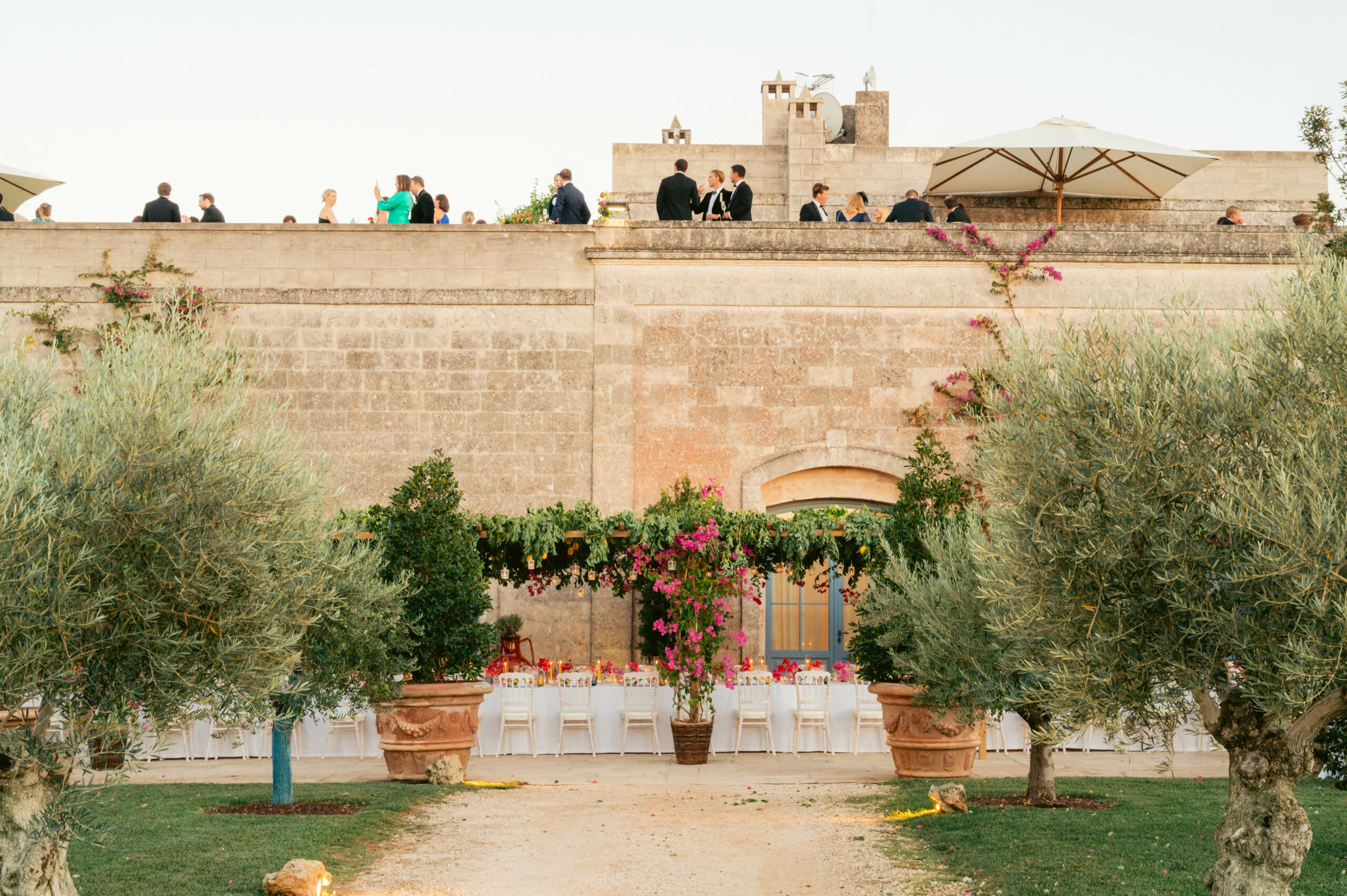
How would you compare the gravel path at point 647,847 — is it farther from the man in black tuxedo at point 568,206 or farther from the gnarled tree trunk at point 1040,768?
the man in black tuxedo at point 568,206

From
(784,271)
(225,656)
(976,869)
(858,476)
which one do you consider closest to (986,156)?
(784,271)

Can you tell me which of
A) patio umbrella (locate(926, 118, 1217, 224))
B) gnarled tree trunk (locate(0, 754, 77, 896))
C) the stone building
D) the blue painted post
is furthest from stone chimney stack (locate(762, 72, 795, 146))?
gnarled tree trunk (locate(0, 754, 77, 896))

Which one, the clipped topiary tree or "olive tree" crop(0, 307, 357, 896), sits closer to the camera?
"olive tree" crop(0, 307, 357, 896)

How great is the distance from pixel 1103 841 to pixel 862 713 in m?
4.96

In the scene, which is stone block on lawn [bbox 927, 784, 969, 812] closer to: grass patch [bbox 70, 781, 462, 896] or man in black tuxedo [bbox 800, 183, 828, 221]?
grass patch [bbox 70, 781, 462, 896]

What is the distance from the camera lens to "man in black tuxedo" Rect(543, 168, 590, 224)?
578 inches

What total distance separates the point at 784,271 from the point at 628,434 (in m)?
2.67

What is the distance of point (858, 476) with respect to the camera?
14.5 meters

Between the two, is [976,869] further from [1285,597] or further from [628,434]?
[628,434]

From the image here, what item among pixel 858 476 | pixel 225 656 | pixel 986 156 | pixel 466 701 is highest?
pixel 986 156

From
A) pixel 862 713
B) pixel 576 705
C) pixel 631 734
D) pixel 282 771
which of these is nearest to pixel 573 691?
pixel 576 705

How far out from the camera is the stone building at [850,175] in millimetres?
17641

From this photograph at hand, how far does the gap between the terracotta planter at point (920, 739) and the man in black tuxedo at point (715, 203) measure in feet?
21.2

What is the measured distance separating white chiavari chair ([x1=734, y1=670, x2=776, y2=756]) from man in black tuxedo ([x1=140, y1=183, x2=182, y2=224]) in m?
8.66
